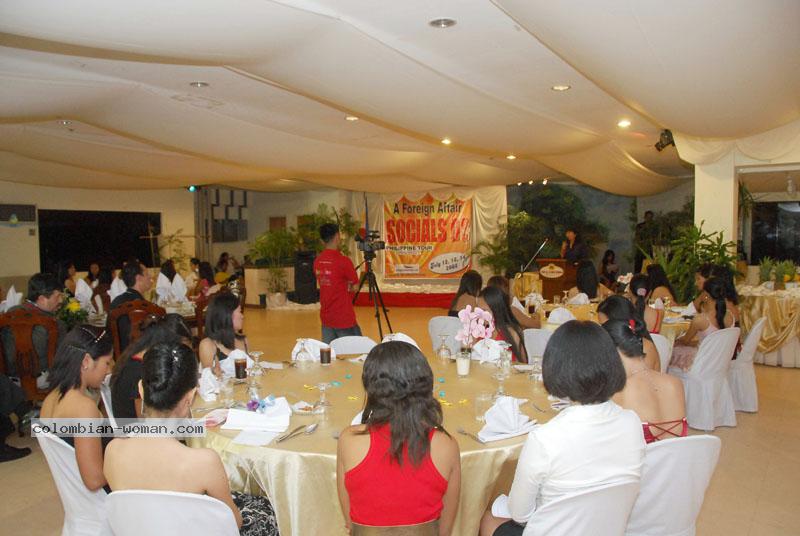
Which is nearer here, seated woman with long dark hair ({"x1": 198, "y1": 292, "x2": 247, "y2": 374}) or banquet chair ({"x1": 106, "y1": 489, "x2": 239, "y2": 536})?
banquet chair ({"x1": 106, "y1": 489, "x2": 239, "y2": 536})

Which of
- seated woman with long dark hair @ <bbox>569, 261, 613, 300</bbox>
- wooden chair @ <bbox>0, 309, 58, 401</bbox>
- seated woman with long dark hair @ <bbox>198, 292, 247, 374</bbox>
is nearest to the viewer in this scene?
seated woman with long dark hair @ <bbox>198, 292, 247, 374</bbox>

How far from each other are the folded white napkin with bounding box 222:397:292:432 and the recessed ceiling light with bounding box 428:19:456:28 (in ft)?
8.51

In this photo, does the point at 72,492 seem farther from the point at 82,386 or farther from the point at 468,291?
the point at 468,291

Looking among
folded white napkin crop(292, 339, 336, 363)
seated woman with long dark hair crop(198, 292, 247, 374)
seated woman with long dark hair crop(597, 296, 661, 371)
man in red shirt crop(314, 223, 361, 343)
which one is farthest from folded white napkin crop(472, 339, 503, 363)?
man in red shirt crop(314, 223, 361, 343)

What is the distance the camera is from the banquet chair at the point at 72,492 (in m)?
2.50

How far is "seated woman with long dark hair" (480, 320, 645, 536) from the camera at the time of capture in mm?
1998

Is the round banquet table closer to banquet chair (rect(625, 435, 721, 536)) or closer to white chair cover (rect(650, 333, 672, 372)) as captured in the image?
banquet chair (rect(625, 435, 721, 536))

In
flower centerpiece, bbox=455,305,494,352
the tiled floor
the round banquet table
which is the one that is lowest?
the tiled floor

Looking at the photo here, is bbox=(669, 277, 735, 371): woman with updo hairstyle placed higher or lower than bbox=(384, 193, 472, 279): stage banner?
lower

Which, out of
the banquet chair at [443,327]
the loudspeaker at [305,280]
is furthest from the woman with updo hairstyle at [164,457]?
the loudspeaker at [305,280]

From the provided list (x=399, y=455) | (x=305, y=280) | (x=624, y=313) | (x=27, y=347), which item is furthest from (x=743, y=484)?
(x=305, y=280)

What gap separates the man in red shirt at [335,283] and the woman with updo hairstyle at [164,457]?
356cm

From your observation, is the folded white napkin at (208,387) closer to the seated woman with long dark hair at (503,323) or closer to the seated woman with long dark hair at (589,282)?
the seated woman with long dark hair at (503,323)

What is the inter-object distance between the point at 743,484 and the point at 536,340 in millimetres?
1655
